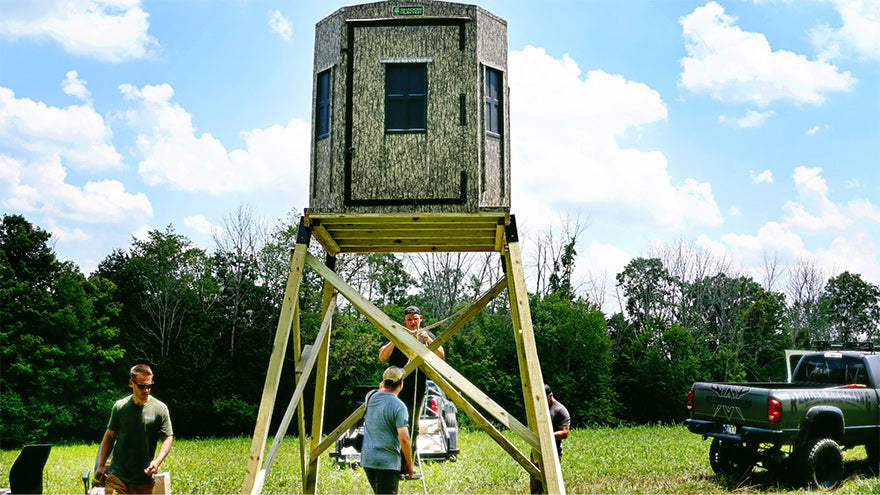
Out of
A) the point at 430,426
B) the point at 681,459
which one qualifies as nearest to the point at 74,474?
the point at 430,426

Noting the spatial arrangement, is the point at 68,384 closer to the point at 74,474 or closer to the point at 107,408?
the point at 107,408

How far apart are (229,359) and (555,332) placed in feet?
47.0

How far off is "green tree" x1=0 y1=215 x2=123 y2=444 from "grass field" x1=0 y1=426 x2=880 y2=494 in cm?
1044

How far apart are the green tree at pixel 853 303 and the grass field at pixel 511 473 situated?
3836 centimetres

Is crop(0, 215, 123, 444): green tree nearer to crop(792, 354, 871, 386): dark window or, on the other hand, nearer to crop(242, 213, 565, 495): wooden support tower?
crop(242, 213, 565, 495): wooden support tower

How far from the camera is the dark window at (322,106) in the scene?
25.1ft

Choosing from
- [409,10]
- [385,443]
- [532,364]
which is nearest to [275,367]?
[385,443]

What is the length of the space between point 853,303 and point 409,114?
54.1m

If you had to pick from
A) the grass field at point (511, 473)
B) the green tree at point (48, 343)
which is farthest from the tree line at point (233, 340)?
the grass field at point (511, 473)

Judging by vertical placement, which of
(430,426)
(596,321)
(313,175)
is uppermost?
(313,175)

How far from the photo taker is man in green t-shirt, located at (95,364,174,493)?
6172 millimetres

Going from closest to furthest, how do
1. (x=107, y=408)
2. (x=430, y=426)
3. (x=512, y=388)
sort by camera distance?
(x=430, y=426) < (x=512, y=388) < (x=107, y=408)

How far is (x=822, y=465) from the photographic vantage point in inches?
424

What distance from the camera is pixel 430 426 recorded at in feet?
44.7
